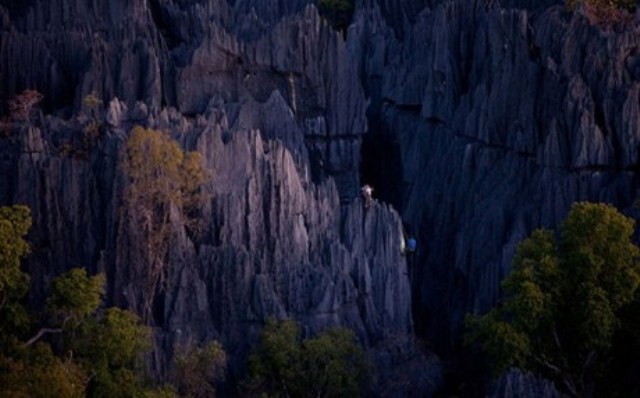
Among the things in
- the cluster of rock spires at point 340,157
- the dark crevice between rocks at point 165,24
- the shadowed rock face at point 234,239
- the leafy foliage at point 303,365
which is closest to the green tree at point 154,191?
the shadowed rock face at point 234,239

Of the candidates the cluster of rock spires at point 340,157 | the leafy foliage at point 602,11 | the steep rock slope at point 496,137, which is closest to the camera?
the cluster of rock spires at point 340,157

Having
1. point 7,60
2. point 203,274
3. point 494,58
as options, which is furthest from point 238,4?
point 203,274

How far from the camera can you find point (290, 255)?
108 ft

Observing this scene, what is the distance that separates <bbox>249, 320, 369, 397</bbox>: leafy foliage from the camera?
1185 inches

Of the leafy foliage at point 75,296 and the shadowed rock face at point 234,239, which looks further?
the shadowed rock face at point 234,239

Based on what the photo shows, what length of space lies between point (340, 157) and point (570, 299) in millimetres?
17250

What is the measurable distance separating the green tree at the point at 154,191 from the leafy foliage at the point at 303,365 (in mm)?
3691

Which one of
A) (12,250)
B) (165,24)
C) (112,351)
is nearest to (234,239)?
(112,351)

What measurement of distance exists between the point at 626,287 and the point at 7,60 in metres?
30.3

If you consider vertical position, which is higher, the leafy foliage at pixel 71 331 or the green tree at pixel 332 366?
the leafy foliage at pixel 71 331

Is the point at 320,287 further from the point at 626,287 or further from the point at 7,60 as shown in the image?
the point at 7,60

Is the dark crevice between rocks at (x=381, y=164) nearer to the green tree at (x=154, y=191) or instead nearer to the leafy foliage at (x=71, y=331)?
the green tree at (x=154, y=191)

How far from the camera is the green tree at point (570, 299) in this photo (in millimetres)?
29203

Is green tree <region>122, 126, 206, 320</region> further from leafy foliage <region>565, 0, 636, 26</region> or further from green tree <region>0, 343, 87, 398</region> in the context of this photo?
leafy foliage <region>565, 0, 636, 26</region>
